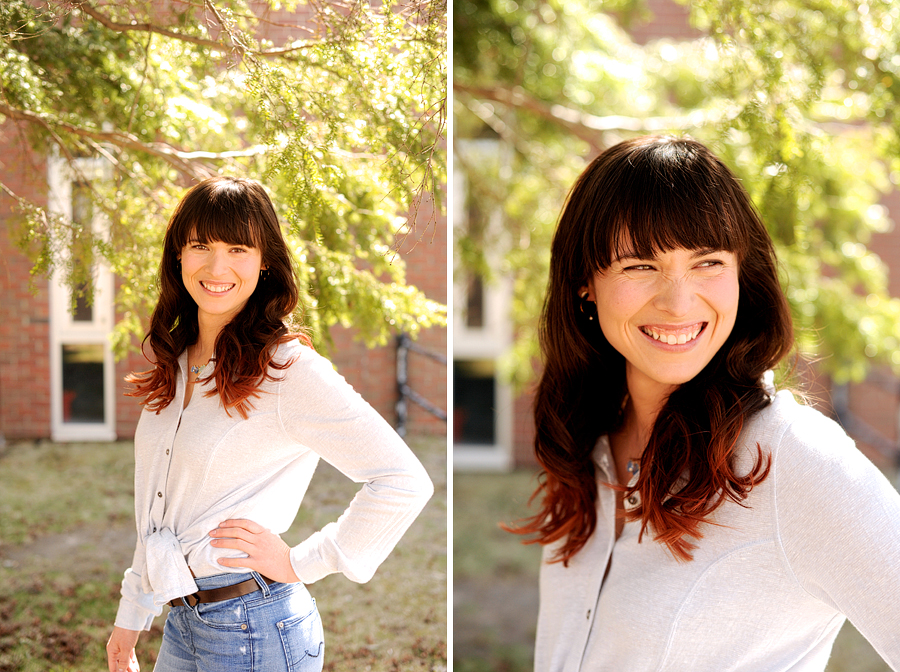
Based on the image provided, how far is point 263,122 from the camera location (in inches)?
65.5

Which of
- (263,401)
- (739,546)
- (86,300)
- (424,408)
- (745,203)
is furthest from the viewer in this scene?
(424,408)

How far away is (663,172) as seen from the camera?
52.2 inches

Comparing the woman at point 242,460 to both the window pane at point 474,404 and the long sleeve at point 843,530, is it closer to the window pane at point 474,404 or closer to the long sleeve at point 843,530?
the long sleeve at point 843,530

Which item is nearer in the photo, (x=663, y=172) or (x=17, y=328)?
(x=663, y=172)

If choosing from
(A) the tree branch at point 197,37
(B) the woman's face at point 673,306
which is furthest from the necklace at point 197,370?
(B) the woman's face at point 673,306

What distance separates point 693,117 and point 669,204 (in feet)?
8.27

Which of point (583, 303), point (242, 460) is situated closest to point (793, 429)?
point (583, 303)

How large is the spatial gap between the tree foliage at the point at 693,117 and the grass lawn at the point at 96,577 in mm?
1872

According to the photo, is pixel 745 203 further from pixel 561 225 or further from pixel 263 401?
pixel 263 401

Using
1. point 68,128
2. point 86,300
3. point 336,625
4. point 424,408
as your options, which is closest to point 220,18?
point 68,128

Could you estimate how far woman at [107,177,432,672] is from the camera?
1.48 m

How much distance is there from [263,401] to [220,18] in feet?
2.96

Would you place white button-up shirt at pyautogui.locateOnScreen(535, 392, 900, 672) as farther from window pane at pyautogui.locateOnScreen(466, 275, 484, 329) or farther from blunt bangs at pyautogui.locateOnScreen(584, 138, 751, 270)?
window pane at pyautogui.locateOnScreen(466, 275, 484, 329)

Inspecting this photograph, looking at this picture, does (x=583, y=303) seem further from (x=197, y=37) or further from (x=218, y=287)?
(x=197, y=37)
